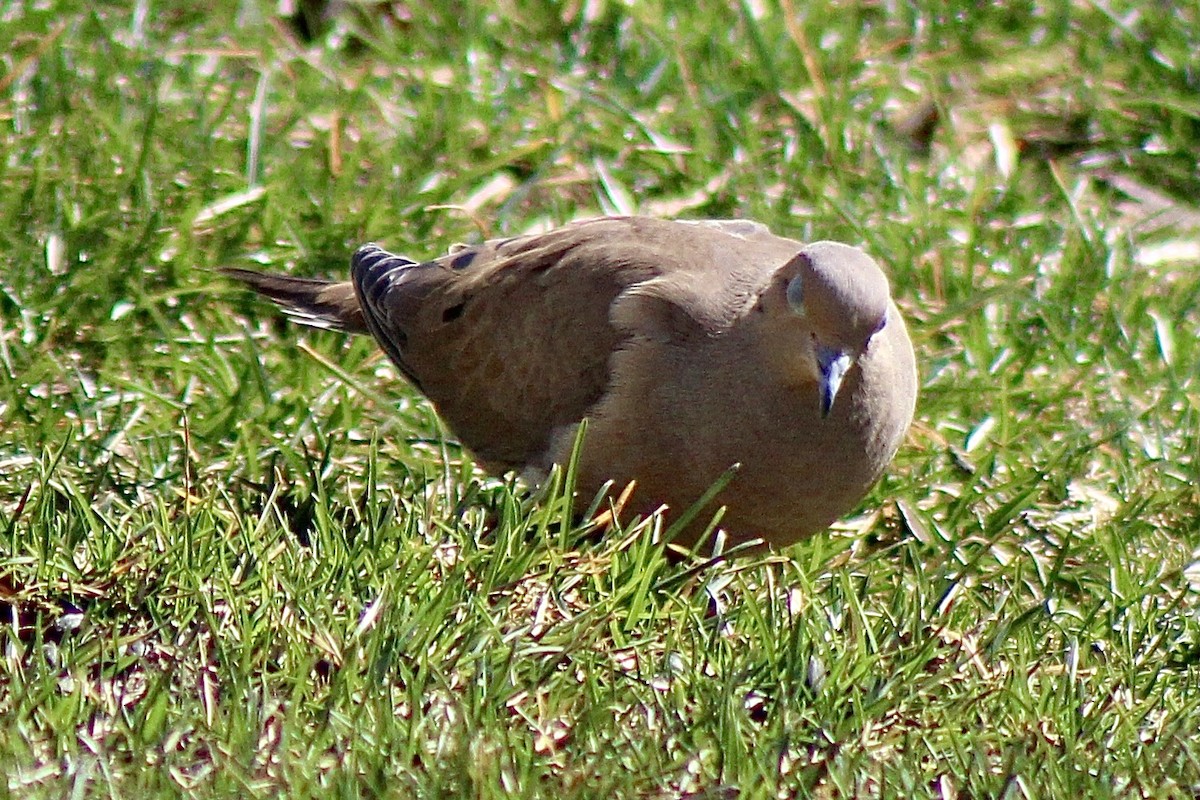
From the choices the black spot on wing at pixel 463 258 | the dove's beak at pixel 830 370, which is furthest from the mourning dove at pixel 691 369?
the black spot on wing at pixel 463 258

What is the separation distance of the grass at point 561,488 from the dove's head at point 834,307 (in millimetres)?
479

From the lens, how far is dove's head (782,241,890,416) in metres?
3.74

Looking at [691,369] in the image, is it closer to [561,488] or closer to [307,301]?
[561,488]

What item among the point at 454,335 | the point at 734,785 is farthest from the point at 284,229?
the point at 734,785

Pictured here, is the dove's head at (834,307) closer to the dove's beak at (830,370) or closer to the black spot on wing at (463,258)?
the dove's beak at (830,370)

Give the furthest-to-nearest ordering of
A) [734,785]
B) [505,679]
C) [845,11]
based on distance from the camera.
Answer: [845,11] → [505,679] → [734,785]

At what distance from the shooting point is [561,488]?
164 inches

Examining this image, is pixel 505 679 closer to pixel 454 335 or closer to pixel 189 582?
pixel 189 582

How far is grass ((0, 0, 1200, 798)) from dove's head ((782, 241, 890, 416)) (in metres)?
0.48

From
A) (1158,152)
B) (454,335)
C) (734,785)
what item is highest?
(734,785)

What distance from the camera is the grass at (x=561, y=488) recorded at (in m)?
3.15

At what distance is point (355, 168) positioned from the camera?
554 cm

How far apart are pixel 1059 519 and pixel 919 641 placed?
1158mm

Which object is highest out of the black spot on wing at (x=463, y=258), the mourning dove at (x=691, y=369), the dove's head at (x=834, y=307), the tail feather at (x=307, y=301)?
the dove's head at (x=834, y=307)
